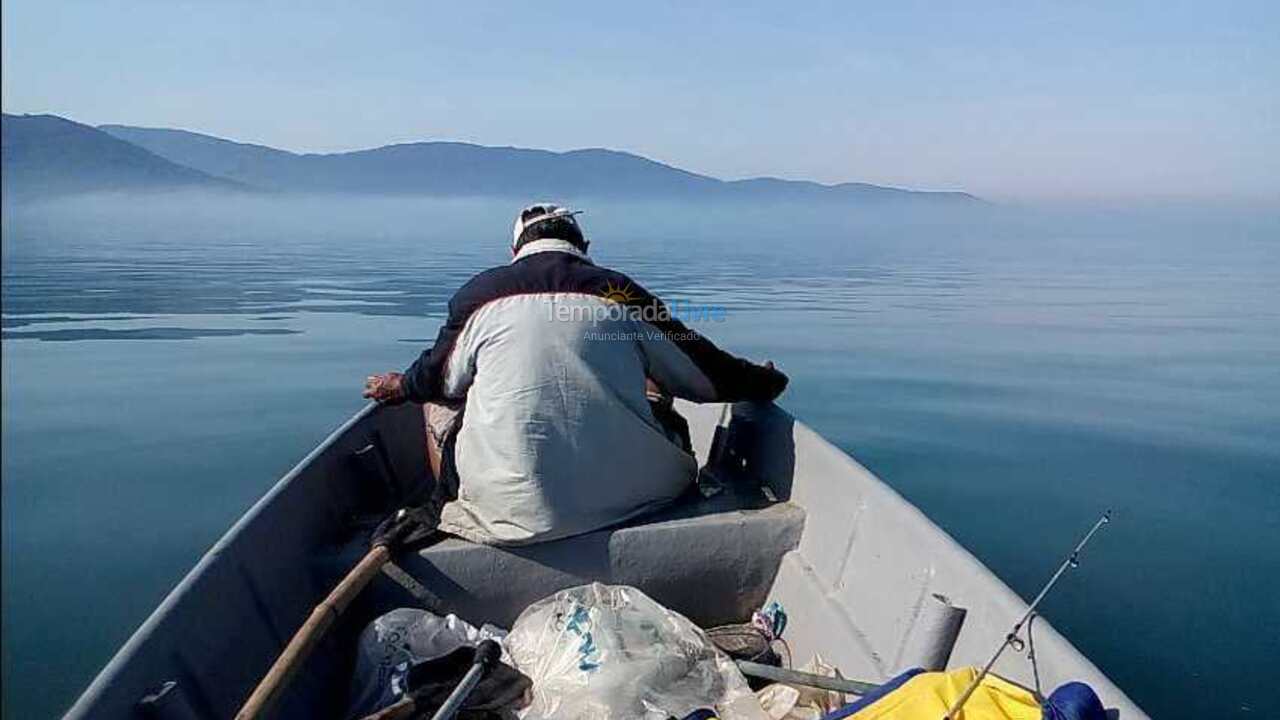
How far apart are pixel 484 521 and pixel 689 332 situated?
109 centimetres

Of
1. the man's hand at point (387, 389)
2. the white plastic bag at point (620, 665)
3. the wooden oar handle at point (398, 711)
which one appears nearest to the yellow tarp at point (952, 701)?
the white plastic bag at point (620, 665)

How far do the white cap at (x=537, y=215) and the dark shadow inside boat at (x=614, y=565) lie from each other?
1.23 meters

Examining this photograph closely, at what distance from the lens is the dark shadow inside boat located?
3.14m

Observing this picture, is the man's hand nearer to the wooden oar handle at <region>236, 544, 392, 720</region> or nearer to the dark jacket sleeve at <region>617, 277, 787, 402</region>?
the wooden oar handle at <region>236, 544, 392, 720</region>

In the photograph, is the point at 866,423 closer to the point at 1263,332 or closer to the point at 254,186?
the point at 1263,332

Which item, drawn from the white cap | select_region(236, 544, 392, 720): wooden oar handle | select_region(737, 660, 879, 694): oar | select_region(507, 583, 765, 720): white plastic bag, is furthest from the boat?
the white cap

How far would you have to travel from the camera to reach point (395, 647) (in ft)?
9.18

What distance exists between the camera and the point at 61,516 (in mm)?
5637

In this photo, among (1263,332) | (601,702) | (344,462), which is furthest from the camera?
(1263,332)

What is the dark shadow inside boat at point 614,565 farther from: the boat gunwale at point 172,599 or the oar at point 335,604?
the boat gunwale at point 172,599

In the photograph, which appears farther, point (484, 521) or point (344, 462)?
point (344, 462)

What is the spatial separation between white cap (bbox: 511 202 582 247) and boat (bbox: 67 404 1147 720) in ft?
4.06

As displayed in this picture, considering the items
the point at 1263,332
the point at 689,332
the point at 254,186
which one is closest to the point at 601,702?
the point at 689,332

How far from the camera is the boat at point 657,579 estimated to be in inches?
88.1
